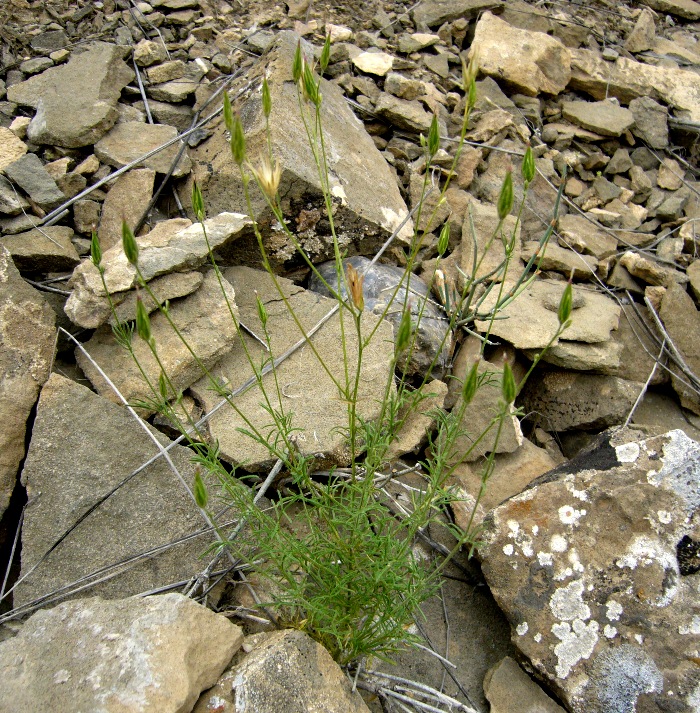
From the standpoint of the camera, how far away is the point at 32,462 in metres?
2.68

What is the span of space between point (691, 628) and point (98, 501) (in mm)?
2171

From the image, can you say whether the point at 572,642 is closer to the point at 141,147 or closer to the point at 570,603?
the point at 570,603

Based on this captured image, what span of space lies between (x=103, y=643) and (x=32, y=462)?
88 centimetres

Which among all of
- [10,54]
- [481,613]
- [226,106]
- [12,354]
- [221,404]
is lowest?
[481,613]

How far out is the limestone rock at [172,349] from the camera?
2.96 metres

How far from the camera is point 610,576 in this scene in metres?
2.57

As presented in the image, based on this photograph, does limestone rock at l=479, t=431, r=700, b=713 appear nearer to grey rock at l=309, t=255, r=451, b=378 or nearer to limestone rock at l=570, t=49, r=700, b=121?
grey rock at l=309, t=255, r=451, b=378

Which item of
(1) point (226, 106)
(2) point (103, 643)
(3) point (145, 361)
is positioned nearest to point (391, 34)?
(3) point (145, 361)

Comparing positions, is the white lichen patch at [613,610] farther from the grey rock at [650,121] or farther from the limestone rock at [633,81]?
the limestone rock at [633,81]

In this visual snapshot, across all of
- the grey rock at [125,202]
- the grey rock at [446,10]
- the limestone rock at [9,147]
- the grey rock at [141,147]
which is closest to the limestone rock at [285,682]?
the grey rock at [125,202]

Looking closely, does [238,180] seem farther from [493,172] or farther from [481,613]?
[481,613]

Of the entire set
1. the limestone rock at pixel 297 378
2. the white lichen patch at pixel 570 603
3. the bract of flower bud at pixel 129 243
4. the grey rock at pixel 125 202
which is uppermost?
the bract of flower bud at pixel 129 243

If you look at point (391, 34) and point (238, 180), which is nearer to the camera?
point (238, 180)

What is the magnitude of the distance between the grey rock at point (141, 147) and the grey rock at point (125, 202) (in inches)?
3.8
